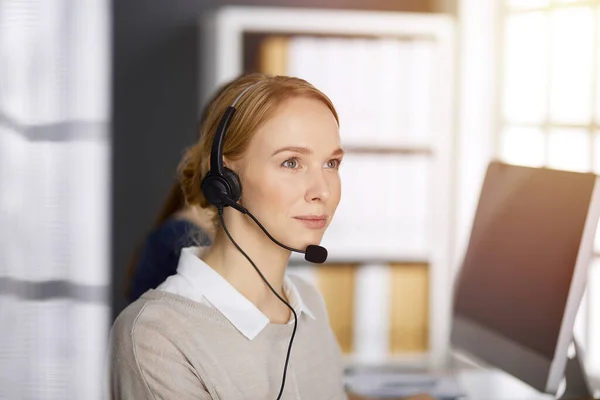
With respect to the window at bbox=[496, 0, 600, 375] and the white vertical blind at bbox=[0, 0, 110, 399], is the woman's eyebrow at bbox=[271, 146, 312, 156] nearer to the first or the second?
the white vertical blind at bbox=[0, 0, 110, 399]

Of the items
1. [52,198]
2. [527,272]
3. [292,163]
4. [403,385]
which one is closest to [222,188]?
[292,163]

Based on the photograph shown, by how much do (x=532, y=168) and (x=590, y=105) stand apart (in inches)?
61.6

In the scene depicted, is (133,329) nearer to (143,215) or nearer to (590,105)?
(590,105)

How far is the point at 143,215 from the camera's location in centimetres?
371

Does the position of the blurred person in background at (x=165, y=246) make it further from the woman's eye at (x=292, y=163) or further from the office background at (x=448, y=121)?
the woman's eye at (x=292, y=163)

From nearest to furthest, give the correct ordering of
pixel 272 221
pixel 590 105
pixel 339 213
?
pixel 272 221 → pixel 590 105 → pixel 339 213

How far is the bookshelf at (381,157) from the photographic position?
10.7ft

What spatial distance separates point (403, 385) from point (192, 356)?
2.55 feet

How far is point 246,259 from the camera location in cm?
129

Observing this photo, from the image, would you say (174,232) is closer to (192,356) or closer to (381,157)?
(192,356)

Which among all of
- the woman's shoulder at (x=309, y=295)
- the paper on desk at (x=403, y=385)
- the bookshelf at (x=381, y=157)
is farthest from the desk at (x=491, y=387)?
the bookshelf at (x=381, y=157)

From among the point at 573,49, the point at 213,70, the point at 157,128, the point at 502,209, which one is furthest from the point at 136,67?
the point at 502,209

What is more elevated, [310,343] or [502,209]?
[502,209]

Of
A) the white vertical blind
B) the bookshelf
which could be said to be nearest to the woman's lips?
the white vertical blind
